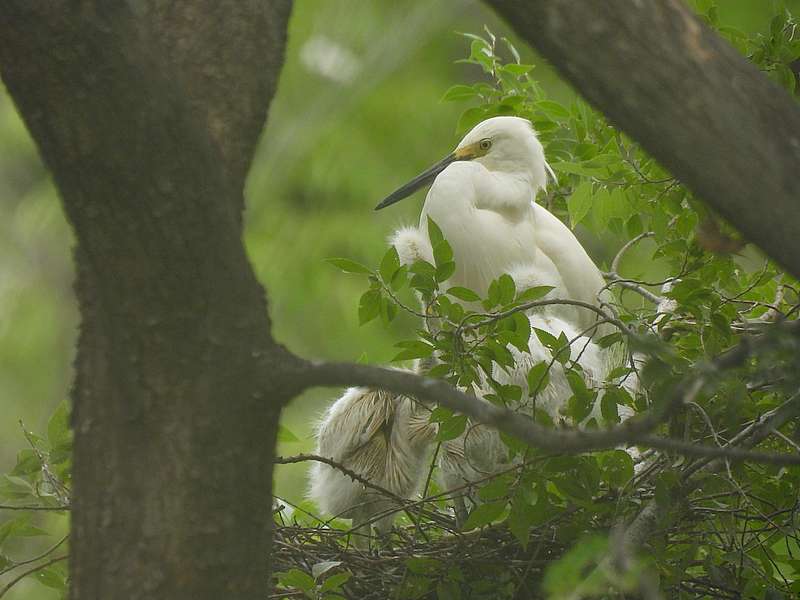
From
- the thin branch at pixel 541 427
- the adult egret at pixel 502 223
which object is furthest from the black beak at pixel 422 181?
the thin branch at pixel 541 427

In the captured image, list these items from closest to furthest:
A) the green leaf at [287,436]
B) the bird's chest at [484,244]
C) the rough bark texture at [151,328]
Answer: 1. the rough bark texture at [151,328]
2. the green leaf at [287,436]
3. the bird's chest at [484,244]

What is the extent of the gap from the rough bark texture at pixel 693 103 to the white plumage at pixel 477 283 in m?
1.03

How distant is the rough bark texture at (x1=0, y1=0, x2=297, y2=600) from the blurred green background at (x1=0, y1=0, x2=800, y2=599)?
3.98 metres

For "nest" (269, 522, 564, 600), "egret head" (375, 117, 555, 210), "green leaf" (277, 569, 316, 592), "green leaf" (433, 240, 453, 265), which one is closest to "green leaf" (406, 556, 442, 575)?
"nest" (269, 522, 564, 600)

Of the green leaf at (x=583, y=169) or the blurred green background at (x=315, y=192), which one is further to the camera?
the blurred green background at (x=315, y=192)

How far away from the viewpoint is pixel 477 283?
258 cm

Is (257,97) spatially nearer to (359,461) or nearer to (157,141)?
(157,141)

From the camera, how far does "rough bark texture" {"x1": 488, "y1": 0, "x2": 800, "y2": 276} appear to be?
872 millimetres

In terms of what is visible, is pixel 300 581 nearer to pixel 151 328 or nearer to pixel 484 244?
pixel 151 328

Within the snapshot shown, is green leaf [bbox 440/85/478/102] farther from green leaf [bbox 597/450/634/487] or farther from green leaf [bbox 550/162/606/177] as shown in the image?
green leaf [bbox 597/450/634/487]

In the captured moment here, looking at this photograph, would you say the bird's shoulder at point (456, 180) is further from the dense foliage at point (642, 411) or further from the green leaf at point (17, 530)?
the green leaf at point (17, 530)

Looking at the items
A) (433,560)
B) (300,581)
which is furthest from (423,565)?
(300,581)

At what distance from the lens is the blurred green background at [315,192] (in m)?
5.55

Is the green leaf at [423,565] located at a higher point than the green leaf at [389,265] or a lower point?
lower
